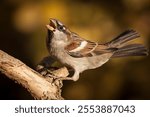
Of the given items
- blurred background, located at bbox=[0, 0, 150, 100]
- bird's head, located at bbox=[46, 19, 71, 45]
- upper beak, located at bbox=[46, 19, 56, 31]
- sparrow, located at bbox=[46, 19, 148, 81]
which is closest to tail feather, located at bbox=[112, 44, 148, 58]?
sparrow, located at bbox=[46, 19, 148, 81]

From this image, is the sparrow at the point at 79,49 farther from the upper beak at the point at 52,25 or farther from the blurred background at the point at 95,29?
the blurred background at the point at 95,29

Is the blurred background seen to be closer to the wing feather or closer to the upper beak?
the wing feather

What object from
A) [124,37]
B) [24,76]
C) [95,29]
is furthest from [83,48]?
[95,29]

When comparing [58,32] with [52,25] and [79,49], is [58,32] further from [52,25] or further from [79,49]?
[79,49]

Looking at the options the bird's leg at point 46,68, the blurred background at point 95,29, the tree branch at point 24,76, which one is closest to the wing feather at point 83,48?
the bird's leg at point 46,68

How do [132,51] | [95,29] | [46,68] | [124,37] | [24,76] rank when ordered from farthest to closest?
[95,29], [124,37], [132,51], [46,68], [24,76]

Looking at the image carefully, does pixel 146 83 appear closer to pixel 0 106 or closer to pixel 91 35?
pixel 91 35
